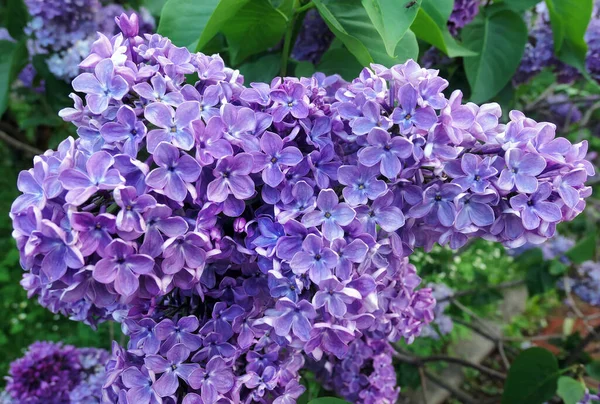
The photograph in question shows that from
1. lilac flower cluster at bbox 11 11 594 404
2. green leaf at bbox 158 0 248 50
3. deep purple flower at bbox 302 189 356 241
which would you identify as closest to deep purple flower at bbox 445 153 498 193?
lilac flower cluster at bbox 11 11 594 404

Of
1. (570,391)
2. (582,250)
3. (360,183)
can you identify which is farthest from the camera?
(582,250)

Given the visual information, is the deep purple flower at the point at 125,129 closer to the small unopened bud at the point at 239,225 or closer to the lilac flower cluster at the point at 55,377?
the small unopened bud at the point at 239,225

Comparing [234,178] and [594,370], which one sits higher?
[234,178]

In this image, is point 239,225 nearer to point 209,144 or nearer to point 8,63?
point 209,144

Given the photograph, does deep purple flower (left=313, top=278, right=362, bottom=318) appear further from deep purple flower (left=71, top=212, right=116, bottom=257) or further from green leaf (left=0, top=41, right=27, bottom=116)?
green leaf (left=0, top=41, right=27, bottom=116)

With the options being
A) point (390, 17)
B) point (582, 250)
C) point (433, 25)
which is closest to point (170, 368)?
point (390, 17)

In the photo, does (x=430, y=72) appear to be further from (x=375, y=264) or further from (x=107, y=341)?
(x=107, y=341)

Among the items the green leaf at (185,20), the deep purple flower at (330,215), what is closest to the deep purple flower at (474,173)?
the deep purple flower at (330,215)
